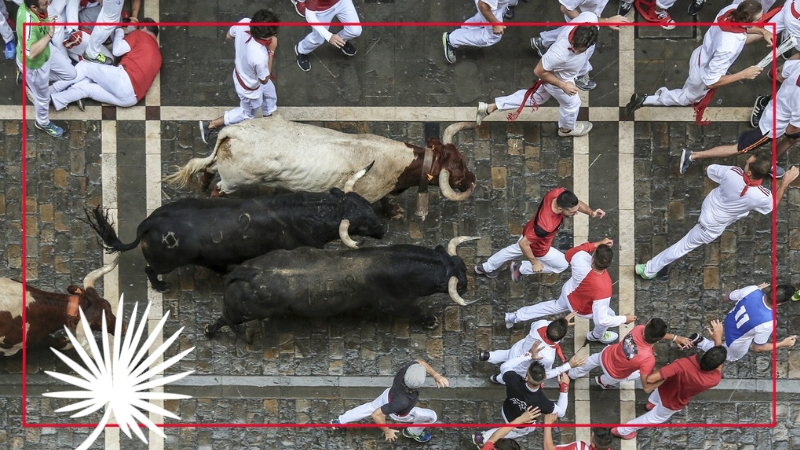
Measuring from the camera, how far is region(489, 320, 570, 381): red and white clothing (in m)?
11.0

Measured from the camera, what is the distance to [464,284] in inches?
452

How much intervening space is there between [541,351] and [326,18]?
5624mm

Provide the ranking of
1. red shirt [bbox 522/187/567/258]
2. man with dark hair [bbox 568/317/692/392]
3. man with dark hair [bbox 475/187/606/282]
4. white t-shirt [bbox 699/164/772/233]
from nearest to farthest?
1. man with dark hair [bbox 568/317/692/392]
2. man with dark hair [bbox 475/187/606/282]
3. red shirt [bbox 522/187/567/258]
4. white t-shirt [bbox 699/164/772/233]

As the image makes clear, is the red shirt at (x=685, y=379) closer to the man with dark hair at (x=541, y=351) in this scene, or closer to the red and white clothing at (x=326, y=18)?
the man with dark hair at (x=541, y=351)

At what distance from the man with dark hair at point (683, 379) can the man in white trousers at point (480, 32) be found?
5073 millimetres

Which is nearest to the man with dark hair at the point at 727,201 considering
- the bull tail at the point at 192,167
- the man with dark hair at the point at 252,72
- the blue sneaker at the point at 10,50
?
the man with dark hair at the point at 252,72

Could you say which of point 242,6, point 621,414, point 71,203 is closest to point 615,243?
point 621,414

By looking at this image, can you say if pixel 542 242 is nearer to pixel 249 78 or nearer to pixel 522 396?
pixel 522 396

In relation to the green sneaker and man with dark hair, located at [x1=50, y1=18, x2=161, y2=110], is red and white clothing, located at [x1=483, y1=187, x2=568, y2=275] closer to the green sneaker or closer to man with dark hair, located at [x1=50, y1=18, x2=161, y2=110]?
the green sneaker

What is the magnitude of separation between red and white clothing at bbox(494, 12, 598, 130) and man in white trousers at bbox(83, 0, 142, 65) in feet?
18.5

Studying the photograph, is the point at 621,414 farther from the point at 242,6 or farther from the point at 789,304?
the point at 242,6

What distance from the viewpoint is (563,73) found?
1158cm

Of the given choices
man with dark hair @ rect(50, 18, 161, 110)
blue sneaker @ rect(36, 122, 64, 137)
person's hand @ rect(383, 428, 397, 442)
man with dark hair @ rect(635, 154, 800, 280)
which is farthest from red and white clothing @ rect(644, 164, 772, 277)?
blue sneaker @ rect(36, 122, 64, 137)

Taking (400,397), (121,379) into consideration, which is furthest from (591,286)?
(121,379)
